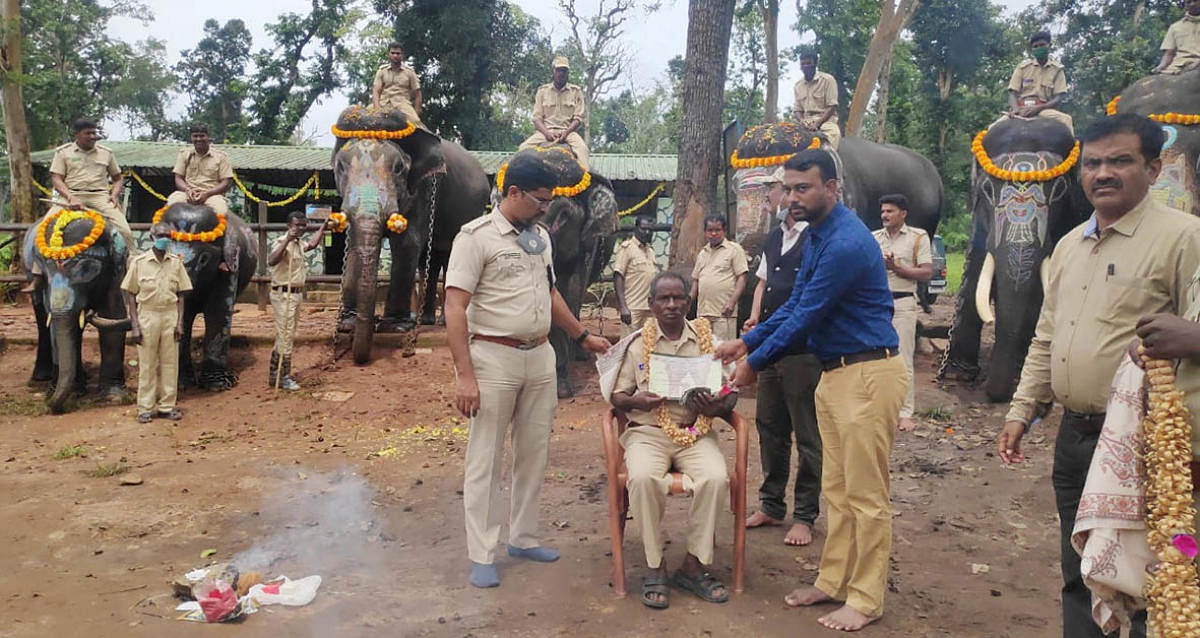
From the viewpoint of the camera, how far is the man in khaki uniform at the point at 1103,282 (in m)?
2.63

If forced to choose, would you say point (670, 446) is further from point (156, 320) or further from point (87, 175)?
point (87, 175)

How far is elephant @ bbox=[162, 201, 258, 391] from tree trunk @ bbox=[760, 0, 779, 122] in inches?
674

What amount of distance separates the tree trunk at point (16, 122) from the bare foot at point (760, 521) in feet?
45.3

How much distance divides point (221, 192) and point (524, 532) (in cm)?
640

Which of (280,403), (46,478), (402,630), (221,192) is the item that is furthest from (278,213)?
(402,630)

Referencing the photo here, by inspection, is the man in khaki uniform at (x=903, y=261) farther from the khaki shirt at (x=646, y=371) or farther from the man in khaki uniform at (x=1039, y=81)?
the khaki shirt at (x=646, y=371)

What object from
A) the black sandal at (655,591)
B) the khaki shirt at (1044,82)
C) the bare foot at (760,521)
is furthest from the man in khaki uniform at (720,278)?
the black sandal at (655,591)

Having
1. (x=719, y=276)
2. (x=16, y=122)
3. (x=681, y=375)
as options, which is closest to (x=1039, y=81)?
(x=719, y=276)

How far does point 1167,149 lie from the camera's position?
7258 mm

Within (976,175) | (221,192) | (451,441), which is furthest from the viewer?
(221,192)

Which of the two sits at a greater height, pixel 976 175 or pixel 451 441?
pixel 976 175

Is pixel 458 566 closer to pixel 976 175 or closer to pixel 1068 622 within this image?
pixel 1068 622

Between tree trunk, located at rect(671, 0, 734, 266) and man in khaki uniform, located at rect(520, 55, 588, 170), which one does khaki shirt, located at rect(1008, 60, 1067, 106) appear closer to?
tree trunk, located at rect(671, 0, 734, 266)

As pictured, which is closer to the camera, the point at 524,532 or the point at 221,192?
the point at 524,532
